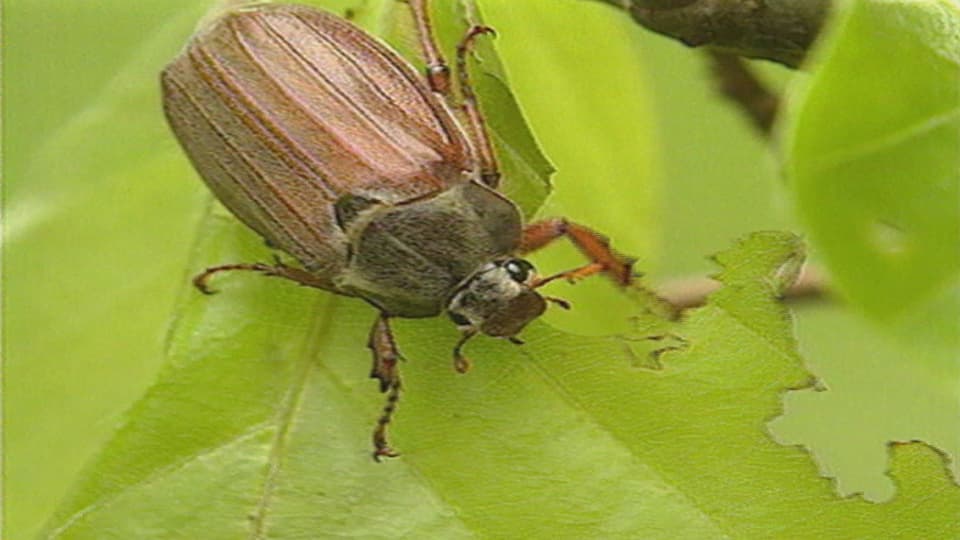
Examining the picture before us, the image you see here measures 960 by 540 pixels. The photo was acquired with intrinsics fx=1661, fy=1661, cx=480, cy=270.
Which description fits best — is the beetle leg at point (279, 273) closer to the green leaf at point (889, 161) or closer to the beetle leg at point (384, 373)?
the beetle leg at point (384, 373)

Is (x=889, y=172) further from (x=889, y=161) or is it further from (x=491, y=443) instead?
(x=491, y=443)

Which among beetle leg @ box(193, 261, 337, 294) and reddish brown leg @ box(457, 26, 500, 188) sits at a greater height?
reddish brown leg @ box(457, 26, 500, 188)

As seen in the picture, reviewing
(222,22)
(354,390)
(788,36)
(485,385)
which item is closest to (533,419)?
(485,385)

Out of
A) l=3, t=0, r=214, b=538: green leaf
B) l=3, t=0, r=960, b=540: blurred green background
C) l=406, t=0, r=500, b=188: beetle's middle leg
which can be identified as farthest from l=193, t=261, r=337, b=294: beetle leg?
l=406, t=0, r=500, b=188: beetle's middle leg

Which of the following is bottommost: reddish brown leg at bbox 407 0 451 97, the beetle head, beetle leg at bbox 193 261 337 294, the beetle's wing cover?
the beetle head

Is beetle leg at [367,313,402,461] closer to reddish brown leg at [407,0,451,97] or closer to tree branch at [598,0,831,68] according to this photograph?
reddish brown leg at [407,0,451,97]

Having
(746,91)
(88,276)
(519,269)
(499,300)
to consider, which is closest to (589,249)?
(519,269)
